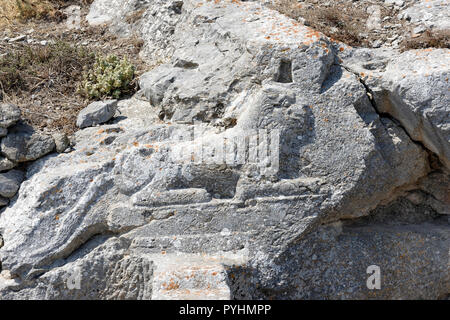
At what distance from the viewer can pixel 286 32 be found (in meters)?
5.60

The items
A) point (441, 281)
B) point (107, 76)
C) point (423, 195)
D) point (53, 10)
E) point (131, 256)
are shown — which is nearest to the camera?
point (131, 256)

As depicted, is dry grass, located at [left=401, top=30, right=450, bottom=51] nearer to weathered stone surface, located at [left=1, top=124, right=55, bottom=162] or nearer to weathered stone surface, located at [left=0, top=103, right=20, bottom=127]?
weathered stone surface, located at [left=1, top=124, right=55, bottom=162]

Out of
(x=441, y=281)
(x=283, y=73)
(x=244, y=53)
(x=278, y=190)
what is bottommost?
(x=441, y=281)

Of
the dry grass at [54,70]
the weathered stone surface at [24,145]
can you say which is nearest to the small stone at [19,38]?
the dry grass at [54,70]

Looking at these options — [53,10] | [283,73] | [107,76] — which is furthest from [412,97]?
[53,10]

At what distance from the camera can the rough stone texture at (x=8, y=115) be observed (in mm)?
5449

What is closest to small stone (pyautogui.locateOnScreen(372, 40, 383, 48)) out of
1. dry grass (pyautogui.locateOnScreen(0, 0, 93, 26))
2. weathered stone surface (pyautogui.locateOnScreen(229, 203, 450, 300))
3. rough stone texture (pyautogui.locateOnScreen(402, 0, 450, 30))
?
rough stone texture (pyautogui.locateOnScreen(402, 0, 450, 30))

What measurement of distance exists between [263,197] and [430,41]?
3461 mm

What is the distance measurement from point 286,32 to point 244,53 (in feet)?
1.92

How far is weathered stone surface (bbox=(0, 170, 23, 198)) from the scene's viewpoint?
542 cm

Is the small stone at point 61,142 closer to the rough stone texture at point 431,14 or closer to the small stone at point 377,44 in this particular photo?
the small stone at point 377,44

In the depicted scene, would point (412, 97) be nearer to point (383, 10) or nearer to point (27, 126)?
point (383, 10)

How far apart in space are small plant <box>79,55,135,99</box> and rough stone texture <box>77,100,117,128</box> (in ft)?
1.88

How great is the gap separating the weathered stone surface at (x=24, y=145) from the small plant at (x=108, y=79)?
4.27 ft
